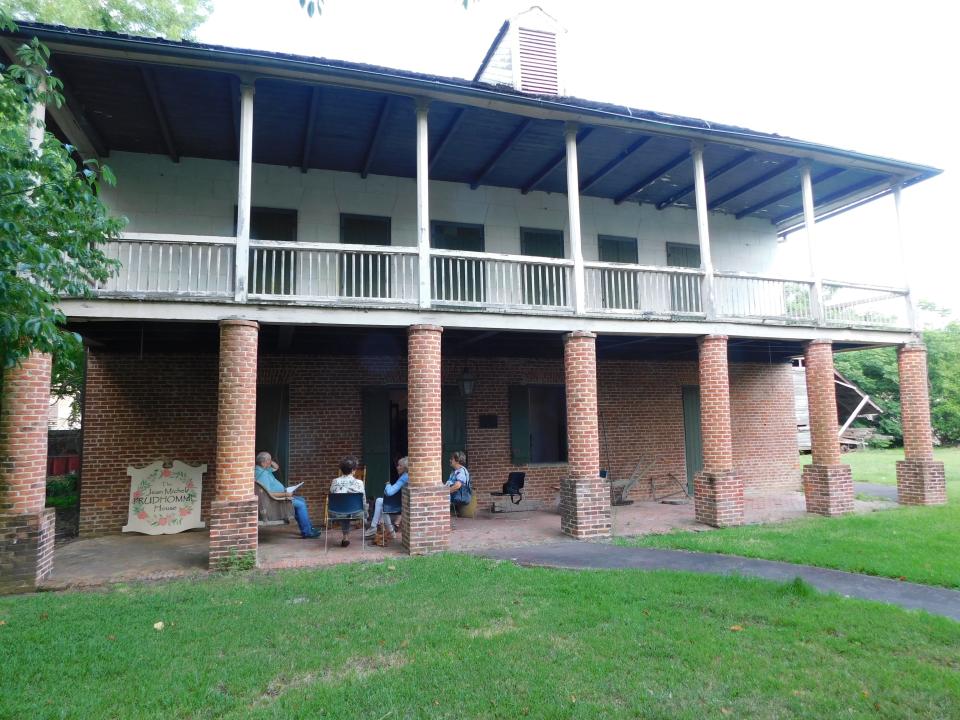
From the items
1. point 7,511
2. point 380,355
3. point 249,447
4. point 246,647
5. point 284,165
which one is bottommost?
point 246,647

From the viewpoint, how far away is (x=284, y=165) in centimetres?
1108

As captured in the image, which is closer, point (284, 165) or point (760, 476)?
point (284, 165)

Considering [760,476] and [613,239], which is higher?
[613,239]

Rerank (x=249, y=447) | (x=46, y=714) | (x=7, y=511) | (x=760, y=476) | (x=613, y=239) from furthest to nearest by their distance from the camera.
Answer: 1. (x=760, y=476)
2. (x=613, y=239)
3. (x=249, y=447)
4. (x=7, y=511)
5. (x=46, y=714)

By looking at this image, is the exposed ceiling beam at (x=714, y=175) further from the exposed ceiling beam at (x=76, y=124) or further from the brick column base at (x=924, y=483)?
the exposed ceiling beam at (x=76, y=124)

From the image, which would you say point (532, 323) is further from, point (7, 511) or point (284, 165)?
point (7, 511)

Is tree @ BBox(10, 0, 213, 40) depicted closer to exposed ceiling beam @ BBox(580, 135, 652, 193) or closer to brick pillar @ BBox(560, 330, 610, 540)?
exposed ceiling beam @ BBox(580, 135, 652, 193)

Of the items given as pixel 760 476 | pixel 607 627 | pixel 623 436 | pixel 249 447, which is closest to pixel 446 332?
pixel 249 447

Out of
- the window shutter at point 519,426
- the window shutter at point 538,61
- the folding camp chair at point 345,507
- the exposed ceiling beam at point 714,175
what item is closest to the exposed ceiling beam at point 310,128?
the window shutter at point 538,61

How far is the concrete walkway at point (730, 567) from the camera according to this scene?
599 centimetres

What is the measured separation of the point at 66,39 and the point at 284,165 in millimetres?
3973

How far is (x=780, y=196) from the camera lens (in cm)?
1340

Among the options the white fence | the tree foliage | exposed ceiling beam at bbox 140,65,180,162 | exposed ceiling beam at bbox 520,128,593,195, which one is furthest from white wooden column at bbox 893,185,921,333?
the tree foliage

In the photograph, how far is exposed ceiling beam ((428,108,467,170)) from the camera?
375 inches
